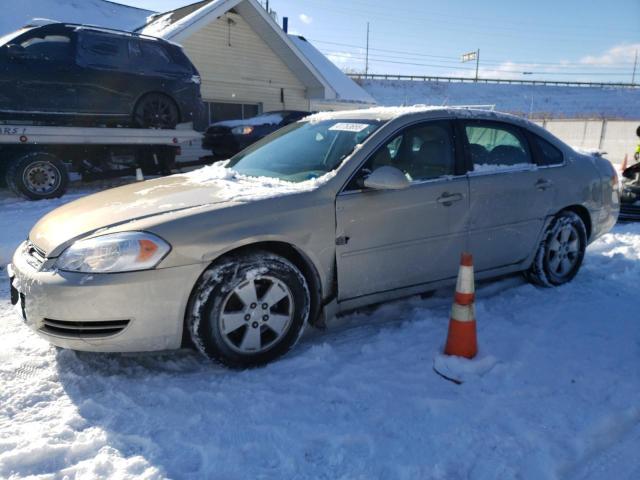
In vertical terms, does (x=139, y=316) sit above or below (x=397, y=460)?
above

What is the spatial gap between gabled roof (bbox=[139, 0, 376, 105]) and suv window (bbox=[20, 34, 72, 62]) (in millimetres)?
4622

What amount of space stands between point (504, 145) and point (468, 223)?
3.00 feet

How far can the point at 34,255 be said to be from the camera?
3057mm

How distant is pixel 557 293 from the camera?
4422 mm

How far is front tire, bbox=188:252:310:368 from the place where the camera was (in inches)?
114

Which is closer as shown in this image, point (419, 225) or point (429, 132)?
point (419, 225)

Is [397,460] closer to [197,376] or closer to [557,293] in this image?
[197,376]

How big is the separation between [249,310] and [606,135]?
27.0 m

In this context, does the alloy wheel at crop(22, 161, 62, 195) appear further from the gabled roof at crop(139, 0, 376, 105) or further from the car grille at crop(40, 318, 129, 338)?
the car grille at crop(40, 318, 129, 338)

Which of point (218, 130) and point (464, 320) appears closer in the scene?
point (464, 320)

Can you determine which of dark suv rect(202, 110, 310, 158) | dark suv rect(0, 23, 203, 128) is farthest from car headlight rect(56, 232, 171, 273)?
dark suv rect(202, 110, 310, 158)

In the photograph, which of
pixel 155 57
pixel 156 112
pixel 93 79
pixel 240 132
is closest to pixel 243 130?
pixel 240 132

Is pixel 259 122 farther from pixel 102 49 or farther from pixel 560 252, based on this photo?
pixel 560 252

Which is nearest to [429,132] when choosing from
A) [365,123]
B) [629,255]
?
[365,123]
